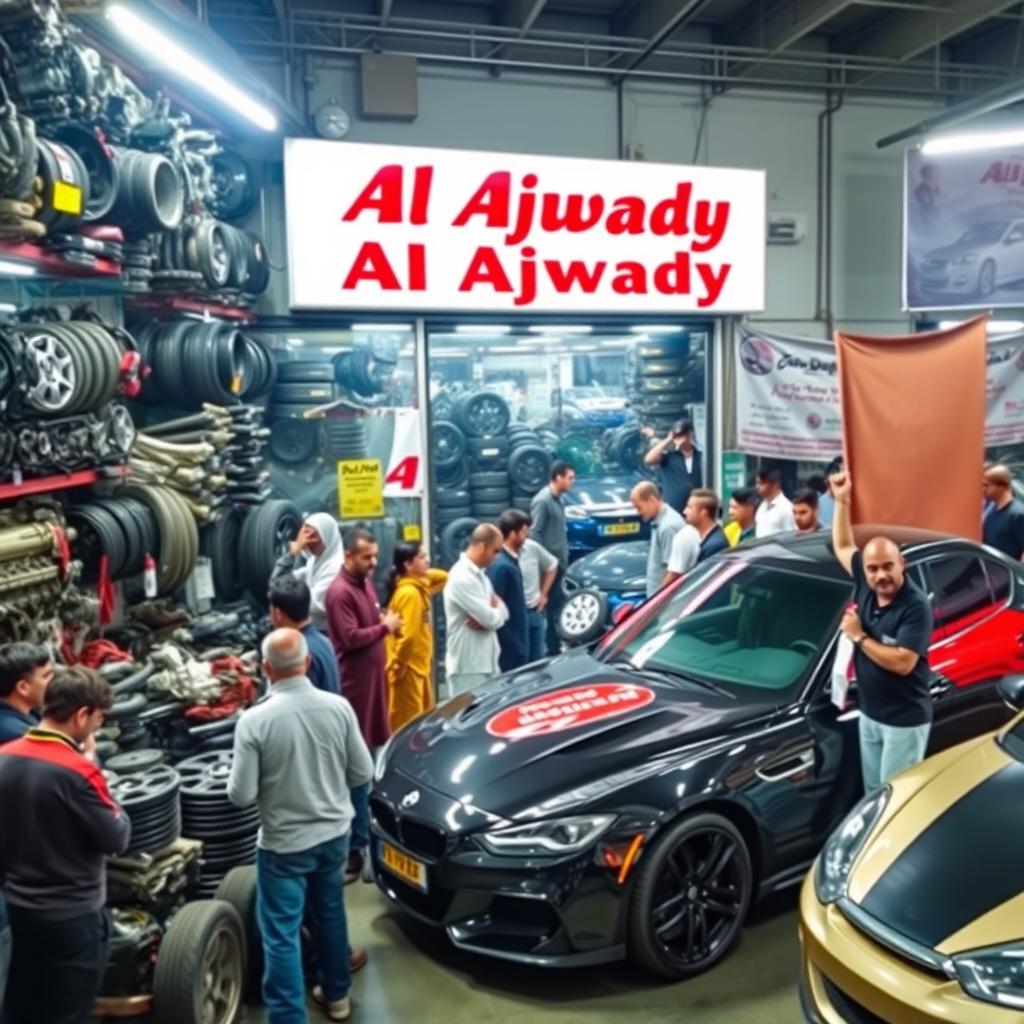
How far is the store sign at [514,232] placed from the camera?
6.77 m

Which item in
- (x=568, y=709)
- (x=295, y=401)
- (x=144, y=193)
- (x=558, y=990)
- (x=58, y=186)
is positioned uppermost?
(x=144, y=193)

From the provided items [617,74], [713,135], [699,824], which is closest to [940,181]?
[713,135]

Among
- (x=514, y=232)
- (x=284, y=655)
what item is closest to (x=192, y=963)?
(x=284, y=655)

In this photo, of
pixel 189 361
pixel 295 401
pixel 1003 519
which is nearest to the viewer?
pixel 189 361

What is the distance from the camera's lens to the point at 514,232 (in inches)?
285

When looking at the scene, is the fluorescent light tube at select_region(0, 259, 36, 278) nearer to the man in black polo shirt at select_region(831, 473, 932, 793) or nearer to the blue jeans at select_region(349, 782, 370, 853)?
the blue jeans at select_region(349, 782, 370, 853)

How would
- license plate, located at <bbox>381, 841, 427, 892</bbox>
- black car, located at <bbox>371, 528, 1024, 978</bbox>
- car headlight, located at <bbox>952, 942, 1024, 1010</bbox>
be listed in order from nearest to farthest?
car headlight, located at <bbox>952, 942, 1024, 1010</bbox>
black car, located at <bbox>371, 528, 1024, 978</bbox>
license plate, located at <bbox>381, 841, 427, 892</bbox>

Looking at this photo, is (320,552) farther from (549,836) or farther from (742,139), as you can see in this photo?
(742,139)

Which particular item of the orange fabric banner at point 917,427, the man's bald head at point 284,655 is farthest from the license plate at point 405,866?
the orange fabric banner at point 917,427

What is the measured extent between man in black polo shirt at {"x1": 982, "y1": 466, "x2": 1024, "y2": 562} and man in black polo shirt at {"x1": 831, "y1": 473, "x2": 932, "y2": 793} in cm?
330

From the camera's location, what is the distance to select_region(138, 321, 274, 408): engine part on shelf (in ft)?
19.4

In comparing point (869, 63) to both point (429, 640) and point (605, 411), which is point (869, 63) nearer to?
point (605, 411)

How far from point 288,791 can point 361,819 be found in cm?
141

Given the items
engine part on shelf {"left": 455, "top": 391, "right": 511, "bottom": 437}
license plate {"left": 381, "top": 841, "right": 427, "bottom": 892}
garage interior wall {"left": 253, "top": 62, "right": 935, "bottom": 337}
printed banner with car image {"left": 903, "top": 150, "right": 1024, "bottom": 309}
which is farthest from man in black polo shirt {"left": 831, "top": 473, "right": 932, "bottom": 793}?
printed banner with car image {"left": 903, "top": 150, "right": 1024, "bottom": 309}
